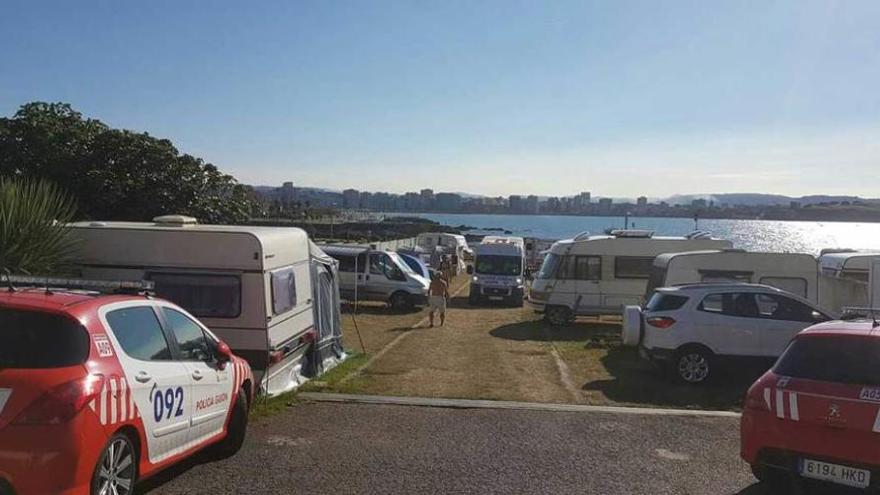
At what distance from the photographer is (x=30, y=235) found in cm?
978

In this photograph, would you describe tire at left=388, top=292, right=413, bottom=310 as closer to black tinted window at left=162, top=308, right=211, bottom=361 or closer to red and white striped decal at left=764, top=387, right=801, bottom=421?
black tinted window at left=162, top=308, right=211, bottom=361

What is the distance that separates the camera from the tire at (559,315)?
2302 cm

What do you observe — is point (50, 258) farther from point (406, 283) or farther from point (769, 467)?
point (406, 283)

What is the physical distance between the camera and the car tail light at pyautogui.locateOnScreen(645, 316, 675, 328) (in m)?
12.7

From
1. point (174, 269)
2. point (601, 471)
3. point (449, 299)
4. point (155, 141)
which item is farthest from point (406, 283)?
point (601, 471)

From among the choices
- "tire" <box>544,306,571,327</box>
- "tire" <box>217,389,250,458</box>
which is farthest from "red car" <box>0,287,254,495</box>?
"tire" <box>544,306,571,327</box>

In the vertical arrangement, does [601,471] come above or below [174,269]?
below

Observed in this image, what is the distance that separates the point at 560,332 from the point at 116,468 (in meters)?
17.0

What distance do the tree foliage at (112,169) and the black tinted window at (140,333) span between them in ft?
48.6

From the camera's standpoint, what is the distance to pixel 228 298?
9.98 m

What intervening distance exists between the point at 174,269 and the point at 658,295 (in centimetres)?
790

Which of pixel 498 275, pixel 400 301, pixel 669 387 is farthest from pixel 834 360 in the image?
pixel 498 275

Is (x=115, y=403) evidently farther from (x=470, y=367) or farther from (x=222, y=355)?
(x=470, y=367)

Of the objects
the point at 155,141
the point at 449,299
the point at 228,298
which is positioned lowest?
the point at 449,299
